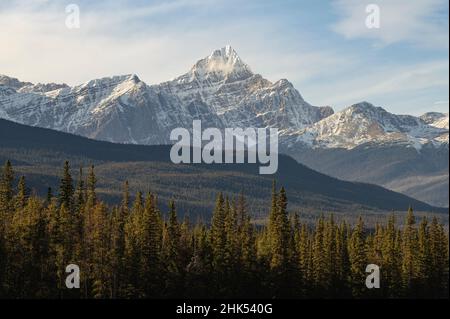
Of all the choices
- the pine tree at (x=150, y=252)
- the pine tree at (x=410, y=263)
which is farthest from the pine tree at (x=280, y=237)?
the pine tree at (x=410, y=263)

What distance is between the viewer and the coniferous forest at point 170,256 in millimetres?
126250

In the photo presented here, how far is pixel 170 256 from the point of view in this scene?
13725 cm

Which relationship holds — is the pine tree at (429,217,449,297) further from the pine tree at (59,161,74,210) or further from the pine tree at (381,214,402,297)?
the pine tree at (59,161,74,210)

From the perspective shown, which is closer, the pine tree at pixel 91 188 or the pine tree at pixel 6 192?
the pine tree at pixel 6 192

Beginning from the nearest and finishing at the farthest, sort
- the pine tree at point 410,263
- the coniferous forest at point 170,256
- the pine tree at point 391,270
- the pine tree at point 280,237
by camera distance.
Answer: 1. the coniferous forest at point 170,256
2. the pine tree at point 280,237
3. the pine tree at point 391,270
4. the pine tree at point 410,263

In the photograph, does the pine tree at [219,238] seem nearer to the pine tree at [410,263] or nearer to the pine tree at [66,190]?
the pine tree at [66,190]

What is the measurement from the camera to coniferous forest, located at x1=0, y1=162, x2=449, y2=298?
414 ft

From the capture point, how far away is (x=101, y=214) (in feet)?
416

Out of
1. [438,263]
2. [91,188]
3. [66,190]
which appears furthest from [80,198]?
[438,263]

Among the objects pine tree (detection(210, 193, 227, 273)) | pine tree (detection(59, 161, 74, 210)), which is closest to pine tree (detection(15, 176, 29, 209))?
pine tree (detection(59, 161, 74, 210))

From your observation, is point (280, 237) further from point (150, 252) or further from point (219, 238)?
point (150, 252)
